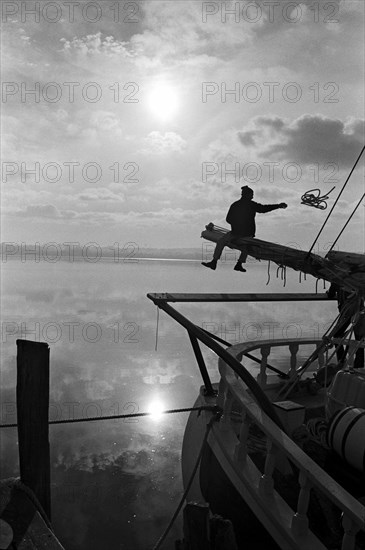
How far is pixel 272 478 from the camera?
6031mm

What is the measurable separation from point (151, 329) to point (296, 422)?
134ft

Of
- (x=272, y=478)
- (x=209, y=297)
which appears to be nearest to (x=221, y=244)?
(x=209, y=297)

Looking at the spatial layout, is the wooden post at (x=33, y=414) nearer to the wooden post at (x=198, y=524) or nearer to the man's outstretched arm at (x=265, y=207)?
the wooden post at (x=198, y=524)

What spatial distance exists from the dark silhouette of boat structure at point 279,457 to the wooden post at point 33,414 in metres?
2.28

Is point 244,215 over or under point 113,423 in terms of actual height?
over

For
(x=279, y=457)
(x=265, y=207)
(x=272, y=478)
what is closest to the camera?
(x=272, y=478)

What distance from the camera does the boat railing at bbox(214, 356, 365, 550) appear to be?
435 centimetres

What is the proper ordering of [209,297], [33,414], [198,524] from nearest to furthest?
[198,524] < [33,414] < [209,297]

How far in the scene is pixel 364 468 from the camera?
20.0 feet

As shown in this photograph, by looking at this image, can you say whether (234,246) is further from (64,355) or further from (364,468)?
(64,355)

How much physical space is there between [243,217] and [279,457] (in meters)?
6.34

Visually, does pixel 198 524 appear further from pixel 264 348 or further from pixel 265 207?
pixel 265 207

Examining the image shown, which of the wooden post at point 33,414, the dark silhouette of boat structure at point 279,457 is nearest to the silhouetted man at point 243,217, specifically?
the dark silhouette of boat structure at point 279,457

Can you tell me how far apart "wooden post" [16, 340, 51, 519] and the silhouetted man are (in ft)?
21.6
